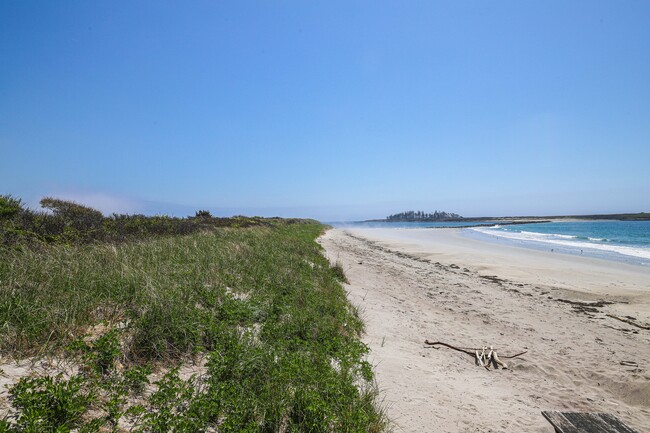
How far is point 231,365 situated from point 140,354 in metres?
1.21

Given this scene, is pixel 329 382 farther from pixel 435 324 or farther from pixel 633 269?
pixel 633 269

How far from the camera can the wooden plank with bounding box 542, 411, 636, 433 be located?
3709mm

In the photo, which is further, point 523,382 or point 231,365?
point 523,382

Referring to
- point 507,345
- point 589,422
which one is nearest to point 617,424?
point 589,422

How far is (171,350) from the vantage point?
13.7ft

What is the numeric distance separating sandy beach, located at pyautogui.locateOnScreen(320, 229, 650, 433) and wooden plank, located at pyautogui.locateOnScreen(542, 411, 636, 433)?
8.7 inches

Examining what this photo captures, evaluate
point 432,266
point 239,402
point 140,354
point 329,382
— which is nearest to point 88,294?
point 140,354

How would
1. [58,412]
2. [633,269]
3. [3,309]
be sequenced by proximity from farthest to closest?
[633,269], [3,309], [58,412]

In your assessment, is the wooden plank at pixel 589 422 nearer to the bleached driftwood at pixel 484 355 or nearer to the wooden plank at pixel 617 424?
the wooden plank at pixel 617 424

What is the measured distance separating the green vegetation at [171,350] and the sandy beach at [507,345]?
0.91 metres

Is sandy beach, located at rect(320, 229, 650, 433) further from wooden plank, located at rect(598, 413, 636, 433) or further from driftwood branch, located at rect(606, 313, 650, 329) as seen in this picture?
wooden plank, located at rect(598, 413, 636, 433)

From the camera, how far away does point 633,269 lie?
16641 millimetres

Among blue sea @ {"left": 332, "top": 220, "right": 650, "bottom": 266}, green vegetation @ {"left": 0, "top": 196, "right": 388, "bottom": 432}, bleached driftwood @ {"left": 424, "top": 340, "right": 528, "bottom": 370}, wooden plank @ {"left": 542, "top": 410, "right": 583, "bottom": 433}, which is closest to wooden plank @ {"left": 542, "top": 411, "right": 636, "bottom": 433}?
wooden plank @ {"left": 542, "top": 410, "right": 583, "bottom": 433}

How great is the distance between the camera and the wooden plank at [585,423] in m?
3.71
